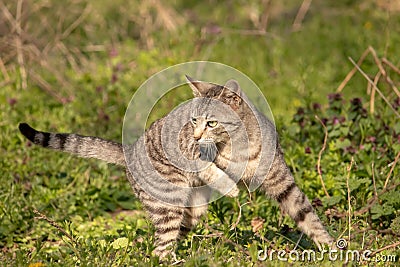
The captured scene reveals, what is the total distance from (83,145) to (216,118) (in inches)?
42.0

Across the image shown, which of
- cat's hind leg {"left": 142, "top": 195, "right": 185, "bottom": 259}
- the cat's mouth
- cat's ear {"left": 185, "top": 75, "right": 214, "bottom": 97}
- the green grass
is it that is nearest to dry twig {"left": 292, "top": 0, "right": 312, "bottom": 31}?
the green grass

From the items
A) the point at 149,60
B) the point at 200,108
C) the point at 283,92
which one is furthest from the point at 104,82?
the point at 200,108

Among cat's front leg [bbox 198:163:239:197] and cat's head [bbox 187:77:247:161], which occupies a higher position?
cat's head [bbox 187:77:247:161]

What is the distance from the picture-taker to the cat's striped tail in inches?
185

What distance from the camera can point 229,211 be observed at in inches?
216

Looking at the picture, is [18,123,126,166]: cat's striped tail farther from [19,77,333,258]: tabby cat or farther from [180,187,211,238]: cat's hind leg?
[180,187,211,238]: cat's hind leg

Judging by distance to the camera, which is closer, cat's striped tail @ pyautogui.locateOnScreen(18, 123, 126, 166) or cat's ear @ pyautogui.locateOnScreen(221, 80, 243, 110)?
cat's ear @ pyautogui.locateOnScreen(221, 80, 243, 110)

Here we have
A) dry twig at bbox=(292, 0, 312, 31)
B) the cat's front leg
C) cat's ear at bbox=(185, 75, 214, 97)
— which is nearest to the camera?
the cat's front leg

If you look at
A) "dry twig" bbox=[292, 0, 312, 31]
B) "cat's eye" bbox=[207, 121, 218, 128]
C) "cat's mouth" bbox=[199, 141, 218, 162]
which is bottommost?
"dry twig" bbox=[292, 0, 312, 31]

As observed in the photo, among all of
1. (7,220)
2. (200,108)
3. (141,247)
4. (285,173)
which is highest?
(200,108)

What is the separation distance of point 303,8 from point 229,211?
225 inches

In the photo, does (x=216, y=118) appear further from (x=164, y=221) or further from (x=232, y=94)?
(x=164, y=221)

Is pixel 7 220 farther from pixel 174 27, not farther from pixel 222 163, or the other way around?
pixel 174 27

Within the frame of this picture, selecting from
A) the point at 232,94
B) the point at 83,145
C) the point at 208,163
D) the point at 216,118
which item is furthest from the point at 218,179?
the point at 83,145
